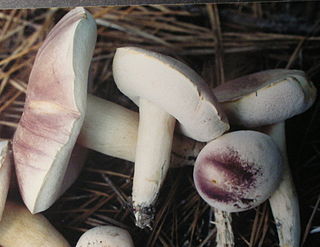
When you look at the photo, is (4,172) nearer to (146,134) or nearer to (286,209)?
(146,134)

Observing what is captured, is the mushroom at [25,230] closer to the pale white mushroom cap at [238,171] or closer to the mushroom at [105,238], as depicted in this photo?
the mushroom at [105,238]

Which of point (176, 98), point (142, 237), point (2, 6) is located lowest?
point (142, 237)

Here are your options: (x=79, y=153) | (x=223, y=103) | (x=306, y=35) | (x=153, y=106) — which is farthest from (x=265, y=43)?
(x=79, y=153)

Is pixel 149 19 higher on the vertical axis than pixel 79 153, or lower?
higher

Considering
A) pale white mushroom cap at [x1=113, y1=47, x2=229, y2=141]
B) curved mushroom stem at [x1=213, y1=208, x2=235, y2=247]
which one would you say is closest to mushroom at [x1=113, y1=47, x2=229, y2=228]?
pale white mushroom cap at [x1=113, y1=47, x2=229, y2=141]

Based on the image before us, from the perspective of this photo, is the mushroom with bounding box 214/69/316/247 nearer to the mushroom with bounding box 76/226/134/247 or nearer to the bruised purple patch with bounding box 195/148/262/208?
the bruised purple patch with bounding box 195/148/262/208

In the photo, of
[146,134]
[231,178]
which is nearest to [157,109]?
[146,134]

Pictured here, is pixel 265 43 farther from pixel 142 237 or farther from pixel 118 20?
pixel 142 237

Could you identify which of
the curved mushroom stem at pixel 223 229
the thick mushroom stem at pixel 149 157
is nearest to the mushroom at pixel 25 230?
the thick mushroom stem at pixel 149 157
